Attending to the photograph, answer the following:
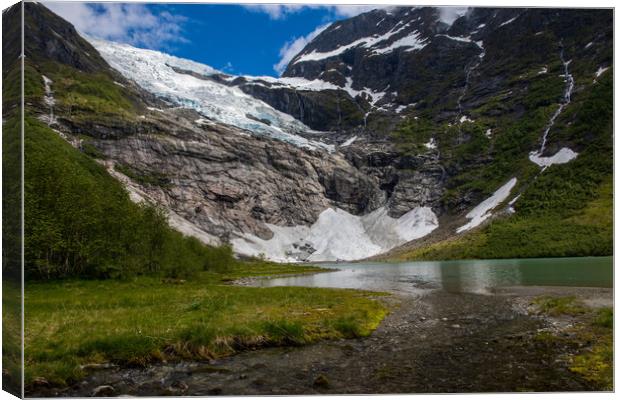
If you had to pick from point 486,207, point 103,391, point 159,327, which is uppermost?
point 486,207

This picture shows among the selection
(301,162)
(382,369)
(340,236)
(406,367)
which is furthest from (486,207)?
(382,369)

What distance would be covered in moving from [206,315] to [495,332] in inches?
416

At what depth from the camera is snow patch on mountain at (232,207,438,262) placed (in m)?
160

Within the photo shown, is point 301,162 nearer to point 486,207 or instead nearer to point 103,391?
point 486,207

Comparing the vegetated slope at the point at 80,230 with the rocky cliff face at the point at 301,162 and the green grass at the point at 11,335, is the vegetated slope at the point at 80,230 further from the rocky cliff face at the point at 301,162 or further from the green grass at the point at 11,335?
the rocky cliff face at the point at 301,162

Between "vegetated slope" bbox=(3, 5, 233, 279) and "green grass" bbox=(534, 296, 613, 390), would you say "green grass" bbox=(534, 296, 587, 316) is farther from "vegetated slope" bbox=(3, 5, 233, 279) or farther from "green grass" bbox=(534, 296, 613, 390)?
"vegetated slope" bbox=(3, 5, 233, 279)

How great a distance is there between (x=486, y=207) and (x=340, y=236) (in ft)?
179

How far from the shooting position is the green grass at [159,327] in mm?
12305

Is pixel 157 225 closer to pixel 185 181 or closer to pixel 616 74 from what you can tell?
pixel 616 74

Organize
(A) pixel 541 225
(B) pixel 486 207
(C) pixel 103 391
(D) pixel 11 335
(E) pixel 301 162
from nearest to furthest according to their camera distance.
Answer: (C) pixel 103 391, (D) pixel 11 335, (A) pixel 541 225, (B) pixel 486 207, (E) pixel 301 162

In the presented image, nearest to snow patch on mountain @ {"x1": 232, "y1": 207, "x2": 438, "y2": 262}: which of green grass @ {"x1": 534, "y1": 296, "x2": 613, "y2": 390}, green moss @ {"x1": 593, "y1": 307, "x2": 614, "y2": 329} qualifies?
green grass @ {"x1": 534, "y1": 296, "x2": 613, "y2": 390}

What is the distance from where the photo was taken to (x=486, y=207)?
149 metres

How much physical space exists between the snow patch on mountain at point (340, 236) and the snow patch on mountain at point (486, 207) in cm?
2076

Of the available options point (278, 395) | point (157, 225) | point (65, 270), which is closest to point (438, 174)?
point (157, 225)
